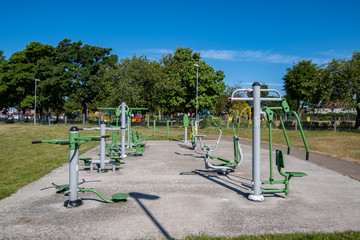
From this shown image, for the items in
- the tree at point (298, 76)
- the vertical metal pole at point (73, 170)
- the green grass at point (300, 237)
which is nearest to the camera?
the green grass at point (300, 237)

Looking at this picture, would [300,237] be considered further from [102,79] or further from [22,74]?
[22,74]

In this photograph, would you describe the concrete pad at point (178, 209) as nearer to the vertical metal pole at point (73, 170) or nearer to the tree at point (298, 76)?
the vertical metal pole at point (73, 170)

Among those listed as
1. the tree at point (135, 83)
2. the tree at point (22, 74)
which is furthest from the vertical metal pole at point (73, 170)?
the tree at point (22, 74)

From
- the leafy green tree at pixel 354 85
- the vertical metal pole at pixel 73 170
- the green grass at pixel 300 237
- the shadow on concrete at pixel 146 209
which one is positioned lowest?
the shadow on concrete at pixel 146 209

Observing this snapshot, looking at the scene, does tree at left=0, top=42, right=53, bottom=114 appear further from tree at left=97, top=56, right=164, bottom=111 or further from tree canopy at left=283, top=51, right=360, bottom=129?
tree canopy at left=283, top=51, right=360, bottom=129

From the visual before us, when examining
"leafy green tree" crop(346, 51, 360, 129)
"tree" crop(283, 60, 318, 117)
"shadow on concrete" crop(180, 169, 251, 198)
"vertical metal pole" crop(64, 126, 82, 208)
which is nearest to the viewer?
"vertical metal pole" crop(64, 126, 82, 208)

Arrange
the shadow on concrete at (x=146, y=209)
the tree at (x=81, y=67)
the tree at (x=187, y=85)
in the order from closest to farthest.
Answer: the shadow on concrete at (x=146, y=209), the tree at (x=187, y=85), the tree at (x=81, y=67)

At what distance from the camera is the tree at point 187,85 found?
34.6 m

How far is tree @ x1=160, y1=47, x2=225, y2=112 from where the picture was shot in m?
34.6

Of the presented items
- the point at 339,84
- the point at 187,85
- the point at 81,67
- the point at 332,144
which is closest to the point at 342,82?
the point at 339,84

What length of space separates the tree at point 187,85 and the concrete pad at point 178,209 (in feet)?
88.9

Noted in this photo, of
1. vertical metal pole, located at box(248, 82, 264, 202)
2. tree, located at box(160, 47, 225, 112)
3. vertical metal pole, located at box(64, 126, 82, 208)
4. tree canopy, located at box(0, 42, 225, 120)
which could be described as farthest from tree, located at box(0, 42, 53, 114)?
vertical metal pole, located at box(248, 82, 264, 202)

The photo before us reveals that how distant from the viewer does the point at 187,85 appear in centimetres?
3616

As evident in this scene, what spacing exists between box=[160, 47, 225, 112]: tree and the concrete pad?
27084 millimetres
